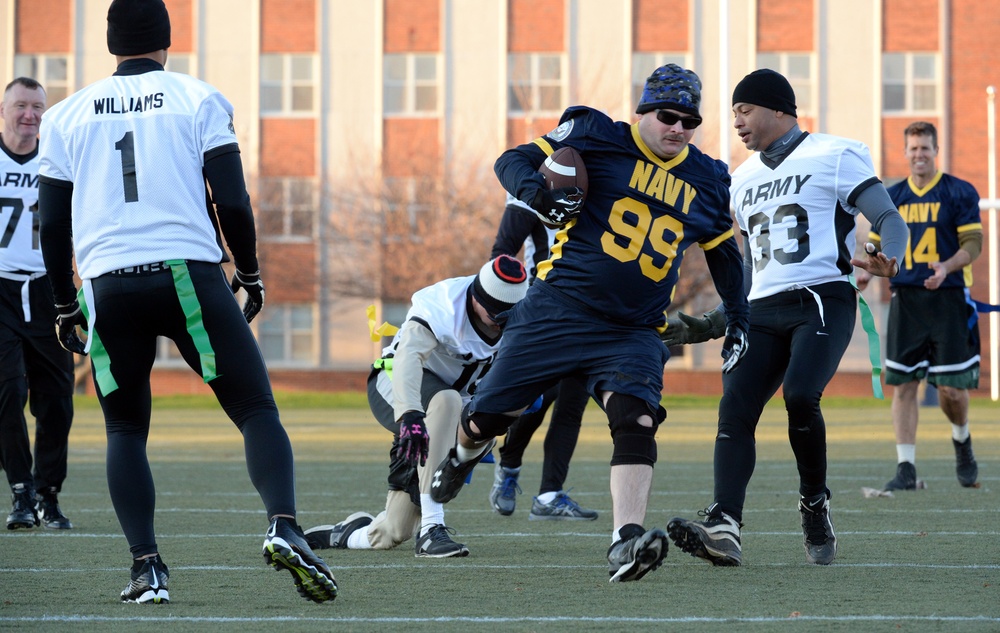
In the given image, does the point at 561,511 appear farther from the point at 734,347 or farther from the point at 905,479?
the point at 905,479

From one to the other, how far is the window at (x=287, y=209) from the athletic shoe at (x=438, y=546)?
101 feet

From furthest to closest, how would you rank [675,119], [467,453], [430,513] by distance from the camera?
1. [430,513]
2. [467,453]
3. [675,119]

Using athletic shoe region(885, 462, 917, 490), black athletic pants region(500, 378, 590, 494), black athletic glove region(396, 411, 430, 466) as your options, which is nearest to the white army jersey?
black athletic glove region(396, 411, 430, 466)

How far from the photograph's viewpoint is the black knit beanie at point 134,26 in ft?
16.4

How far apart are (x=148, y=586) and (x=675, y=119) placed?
2.70 metres

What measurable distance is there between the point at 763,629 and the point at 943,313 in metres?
6.44

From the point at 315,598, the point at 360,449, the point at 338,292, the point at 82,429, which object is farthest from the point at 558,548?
the point at 338,292

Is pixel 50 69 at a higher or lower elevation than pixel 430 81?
higher

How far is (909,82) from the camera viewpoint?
121 feet

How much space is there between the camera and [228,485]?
1048 centimetres

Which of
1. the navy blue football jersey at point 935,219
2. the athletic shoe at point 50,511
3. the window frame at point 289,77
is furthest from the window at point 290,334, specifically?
the athletic shoe at point 50,511

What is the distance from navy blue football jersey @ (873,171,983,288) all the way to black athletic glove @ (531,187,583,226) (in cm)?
534

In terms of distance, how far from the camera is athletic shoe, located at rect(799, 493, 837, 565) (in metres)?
5.98

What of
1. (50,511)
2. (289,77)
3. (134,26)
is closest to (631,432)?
(134,26)
